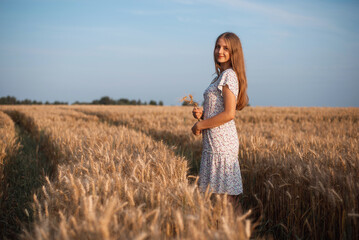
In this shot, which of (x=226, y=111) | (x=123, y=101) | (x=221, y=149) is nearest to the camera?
(x=226, y=111)

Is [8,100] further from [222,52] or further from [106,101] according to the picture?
[222,52]

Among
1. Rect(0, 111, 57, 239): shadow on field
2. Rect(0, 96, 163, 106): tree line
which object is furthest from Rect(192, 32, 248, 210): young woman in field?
Rect(0, 96, 163, 106): tree line

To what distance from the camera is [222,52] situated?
7.39ft

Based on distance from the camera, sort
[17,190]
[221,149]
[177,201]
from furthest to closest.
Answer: [17,190] → [221,149] → [177,201]

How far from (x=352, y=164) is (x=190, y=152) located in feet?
10.1

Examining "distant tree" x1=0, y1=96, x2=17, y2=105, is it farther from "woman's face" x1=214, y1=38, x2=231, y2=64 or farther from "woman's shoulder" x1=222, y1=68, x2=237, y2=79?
"woman's shoulder" x1=222, y1=68, x2=237, y2=79

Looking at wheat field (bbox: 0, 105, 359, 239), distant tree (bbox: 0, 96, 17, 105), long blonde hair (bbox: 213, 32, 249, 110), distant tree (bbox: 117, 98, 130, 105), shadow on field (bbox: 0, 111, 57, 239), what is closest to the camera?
wheat field (bbox: 0, 105, 359, 239)

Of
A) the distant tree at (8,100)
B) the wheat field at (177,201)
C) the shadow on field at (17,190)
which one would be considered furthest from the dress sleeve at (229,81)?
the distant tree at (8,100)

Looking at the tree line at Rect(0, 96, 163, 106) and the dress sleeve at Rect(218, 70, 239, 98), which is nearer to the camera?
the dress sleeve at Rect(218, 70, 239, 98)

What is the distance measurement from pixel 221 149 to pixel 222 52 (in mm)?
908

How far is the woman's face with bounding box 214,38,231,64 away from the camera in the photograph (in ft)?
7.36

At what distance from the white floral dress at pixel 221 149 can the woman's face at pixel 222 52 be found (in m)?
0.15

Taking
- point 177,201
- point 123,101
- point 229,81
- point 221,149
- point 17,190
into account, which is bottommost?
point 17,190

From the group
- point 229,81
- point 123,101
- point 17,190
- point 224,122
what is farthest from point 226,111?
point 123,101
